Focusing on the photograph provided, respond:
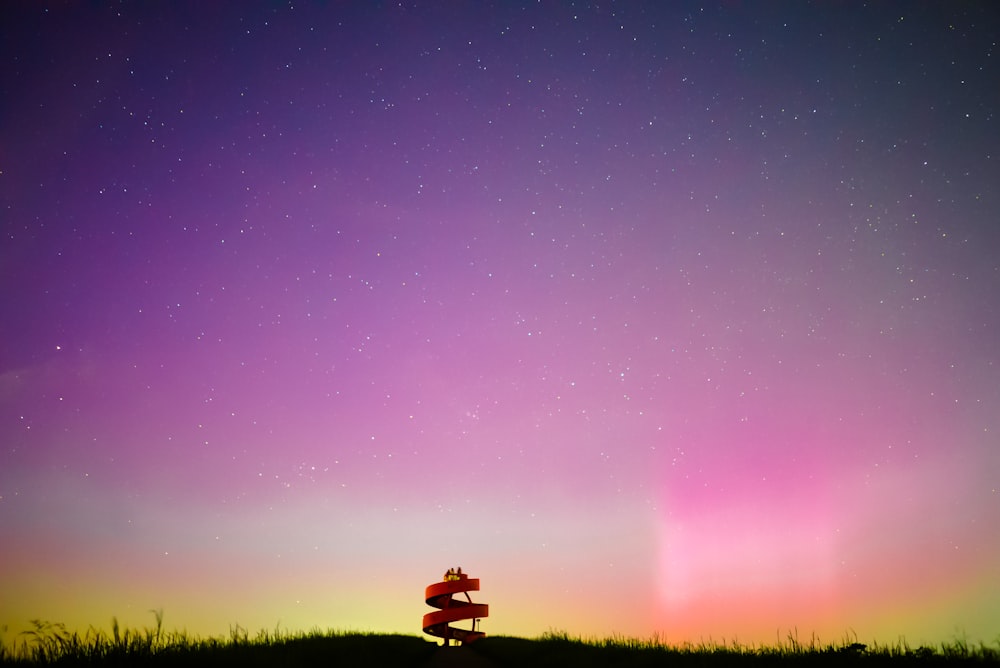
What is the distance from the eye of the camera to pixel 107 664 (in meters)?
6.84

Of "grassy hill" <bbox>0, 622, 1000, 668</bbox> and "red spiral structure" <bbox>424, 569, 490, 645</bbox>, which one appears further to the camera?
"red spiral structure" <bbox>424, 569, 490, 645</bbox>

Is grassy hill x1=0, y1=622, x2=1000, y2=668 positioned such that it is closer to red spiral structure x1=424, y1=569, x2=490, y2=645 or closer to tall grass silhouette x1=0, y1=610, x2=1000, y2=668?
tall grass silhouette x1=0, y1=610, x2=1000, y2=668

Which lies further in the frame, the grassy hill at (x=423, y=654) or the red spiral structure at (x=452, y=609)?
the red spiral structure at (x=452, y=609)

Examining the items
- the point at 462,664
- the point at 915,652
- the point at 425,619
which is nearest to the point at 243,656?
the point at 462,664

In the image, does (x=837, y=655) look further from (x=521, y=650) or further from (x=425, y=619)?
(x=425, y=619)

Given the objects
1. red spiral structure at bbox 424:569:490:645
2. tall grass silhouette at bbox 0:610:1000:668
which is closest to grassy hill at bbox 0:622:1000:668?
tall grass silhouette at bbox 0:610:1000:668

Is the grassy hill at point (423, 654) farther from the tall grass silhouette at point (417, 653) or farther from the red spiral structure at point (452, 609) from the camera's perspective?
the red spiral structure at point (452, 609)

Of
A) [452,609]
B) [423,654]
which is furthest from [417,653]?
[452,609]

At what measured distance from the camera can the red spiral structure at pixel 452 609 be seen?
26250 millimetres

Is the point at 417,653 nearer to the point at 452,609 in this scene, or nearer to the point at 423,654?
the point at 423,654

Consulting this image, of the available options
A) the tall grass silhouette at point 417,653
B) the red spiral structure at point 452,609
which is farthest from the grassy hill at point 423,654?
the red spiral structure at point 452,609

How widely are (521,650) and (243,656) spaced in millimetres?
9806

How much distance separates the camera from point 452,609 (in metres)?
A: 26.4

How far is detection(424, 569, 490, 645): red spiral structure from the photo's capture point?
26250mm
